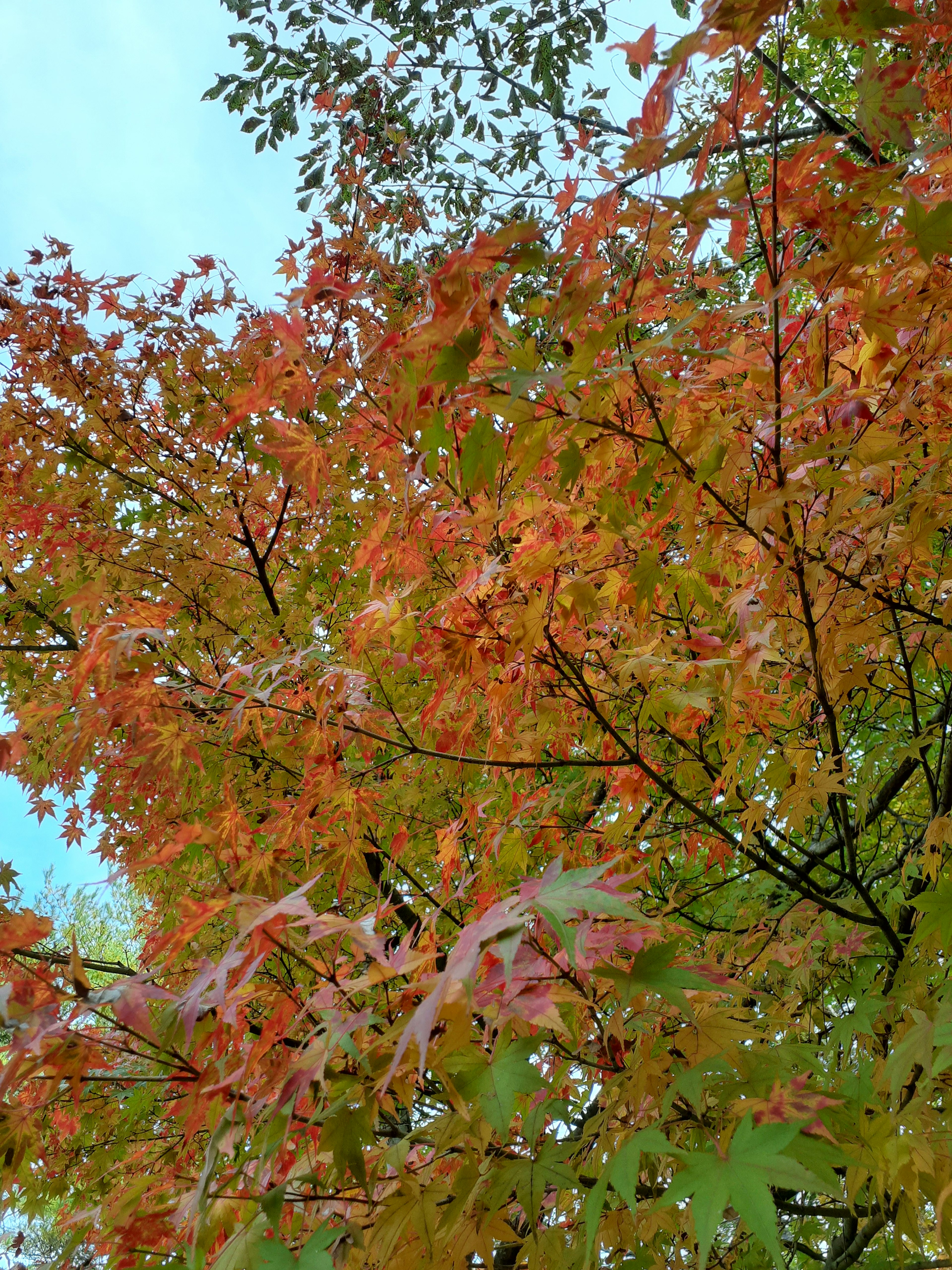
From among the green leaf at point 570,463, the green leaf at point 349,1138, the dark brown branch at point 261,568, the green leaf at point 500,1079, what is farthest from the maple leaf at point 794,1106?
the dark brown branch at point 261,568

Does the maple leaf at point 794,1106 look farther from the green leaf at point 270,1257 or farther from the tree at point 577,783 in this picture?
the green leaf at point 270,1257

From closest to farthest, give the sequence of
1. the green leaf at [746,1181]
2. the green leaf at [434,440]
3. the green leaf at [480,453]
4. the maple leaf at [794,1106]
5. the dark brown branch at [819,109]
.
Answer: the green leaf at [746,1181], the maple leaf at [794,1106], the green leaf at [480,453], the green leaf at [434,440], the dark brown branch at [819,109]

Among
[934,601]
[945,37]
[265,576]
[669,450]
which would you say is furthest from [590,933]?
[265,576]

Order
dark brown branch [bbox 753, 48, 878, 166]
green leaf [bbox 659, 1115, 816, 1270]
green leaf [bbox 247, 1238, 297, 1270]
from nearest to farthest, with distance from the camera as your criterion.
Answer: green leaf [bbox 659, 1115, 816, 1270] → green leaf [bbox 247, 1238, 297, 1270] → dark brown branch [bbox 753, 48, 878, 166]

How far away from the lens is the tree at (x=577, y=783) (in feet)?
4.18

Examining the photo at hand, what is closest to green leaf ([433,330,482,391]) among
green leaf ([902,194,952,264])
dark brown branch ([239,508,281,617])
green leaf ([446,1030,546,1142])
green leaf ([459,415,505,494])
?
green leaf ([459,415,505,494])

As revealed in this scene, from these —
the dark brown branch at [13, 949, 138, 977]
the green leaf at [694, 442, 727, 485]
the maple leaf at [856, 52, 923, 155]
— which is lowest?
the dark brown branch at [13, 949, 138, 977]

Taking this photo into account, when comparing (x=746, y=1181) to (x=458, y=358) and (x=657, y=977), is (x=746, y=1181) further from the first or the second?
(x=458, y=358)

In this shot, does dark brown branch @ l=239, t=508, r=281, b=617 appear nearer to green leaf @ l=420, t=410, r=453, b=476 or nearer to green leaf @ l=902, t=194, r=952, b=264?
green leaf @ l=420, t=410, r=453, b=476

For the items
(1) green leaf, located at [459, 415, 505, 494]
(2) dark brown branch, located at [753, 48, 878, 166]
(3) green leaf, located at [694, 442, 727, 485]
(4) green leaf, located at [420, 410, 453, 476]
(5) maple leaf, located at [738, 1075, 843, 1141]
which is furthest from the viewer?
(2) dark brown branch, located at [753, 48, 878, 166]

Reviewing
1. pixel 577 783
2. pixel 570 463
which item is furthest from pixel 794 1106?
pixel 577 783

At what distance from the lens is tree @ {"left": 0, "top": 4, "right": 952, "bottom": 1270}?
1.27m

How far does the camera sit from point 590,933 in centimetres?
142

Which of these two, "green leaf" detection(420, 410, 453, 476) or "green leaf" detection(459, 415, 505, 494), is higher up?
"green leaf" detection(420, 410, 453, 476)
